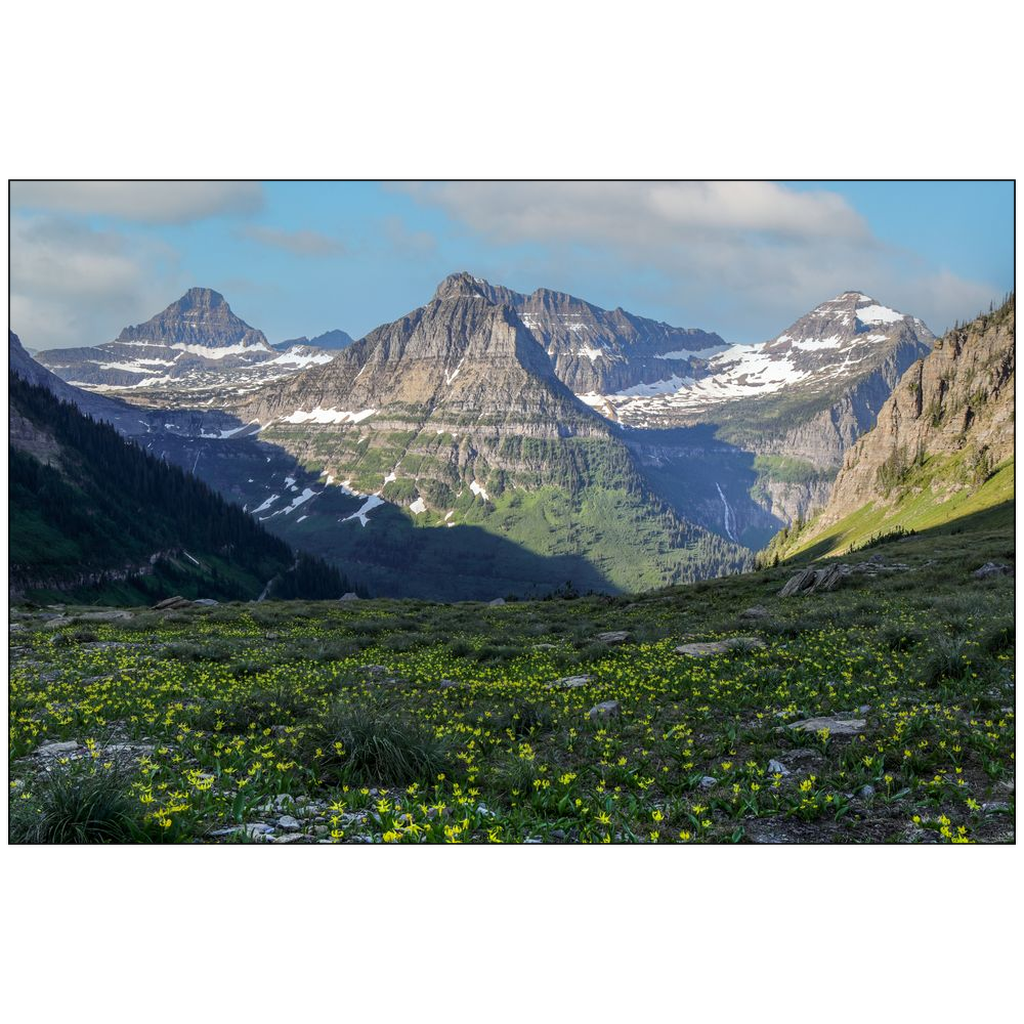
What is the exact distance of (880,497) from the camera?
623ft

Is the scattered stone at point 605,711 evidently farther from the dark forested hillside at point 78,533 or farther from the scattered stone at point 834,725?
the dark forested hillside at point 78,533

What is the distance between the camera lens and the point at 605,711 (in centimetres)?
1384

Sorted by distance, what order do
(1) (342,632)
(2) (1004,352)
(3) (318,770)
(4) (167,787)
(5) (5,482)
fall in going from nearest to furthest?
1. (4) (167,787)
2. (3) (318,770)
3. (5) (5,482)
4. (1) (342,632)
5. (2) (1004,352)

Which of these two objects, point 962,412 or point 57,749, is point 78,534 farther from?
point 962,412

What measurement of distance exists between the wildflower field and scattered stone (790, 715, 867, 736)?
0.08 metres

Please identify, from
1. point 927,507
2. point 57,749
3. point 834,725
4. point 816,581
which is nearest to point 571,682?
point 834,725

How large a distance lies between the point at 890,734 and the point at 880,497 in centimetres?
20202

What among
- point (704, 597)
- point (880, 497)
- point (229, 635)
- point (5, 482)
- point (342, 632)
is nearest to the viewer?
point (5, 482)

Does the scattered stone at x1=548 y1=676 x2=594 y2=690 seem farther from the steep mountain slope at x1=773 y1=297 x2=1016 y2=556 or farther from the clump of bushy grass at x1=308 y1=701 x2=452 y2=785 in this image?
the steep mountain slope at x1=773 y1=297 x2=1016 y2=556

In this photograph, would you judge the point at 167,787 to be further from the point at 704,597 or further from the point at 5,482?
the point at 704,597

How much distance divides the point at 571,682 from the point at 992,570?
2308cm

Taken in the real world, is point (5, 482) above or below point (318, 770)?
above

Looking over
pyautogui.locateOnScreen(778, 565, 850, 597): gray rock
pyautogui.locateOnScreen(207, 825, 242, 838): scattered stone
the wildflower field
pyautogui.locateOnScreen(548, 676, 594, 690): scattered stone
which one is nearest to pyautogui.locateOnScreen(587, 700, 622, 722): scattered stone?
the wildflower field
